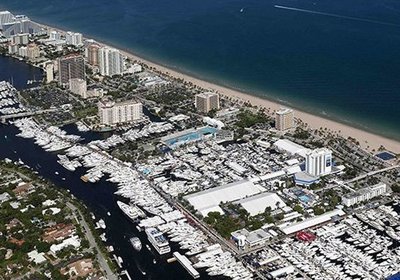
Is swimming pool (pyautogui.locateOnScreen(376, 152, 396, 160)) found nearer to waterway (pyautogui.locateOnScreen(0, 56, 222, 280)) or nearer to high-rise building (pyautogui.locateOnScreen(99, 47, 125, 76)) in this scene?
waterway (pyautogui.locateOnScreen(0, 56, 222, 280))

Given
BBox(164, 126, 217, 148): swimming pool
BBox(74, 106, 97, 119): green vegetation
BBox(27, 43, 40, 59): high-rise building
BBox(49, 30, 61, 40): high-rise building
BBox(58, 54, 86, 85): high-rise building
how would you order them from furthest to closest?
BBox(49, 30, 61, 40): high-rise building → BBox(27, 43, 40, 59): high-rise building → BBox(58, 54, 86, 85): high-rise building → BBox(74, 106, 97, 119): green vegetation → BBox(164, 126, 217, 148): swimming pool

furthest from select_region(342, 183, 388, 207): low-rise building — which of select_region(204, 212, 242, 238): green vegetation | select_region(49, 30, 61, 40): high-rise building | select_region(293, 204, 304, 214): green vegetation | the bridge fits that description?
select_region(49, 30, 61, 40): high-rise building

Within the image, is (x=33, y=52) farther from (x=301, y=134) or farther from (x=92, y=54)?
(x=301, y=134)

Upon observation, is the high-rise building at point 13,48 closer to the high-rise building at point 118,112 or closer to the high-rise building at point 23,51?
the high-rise building at point 23,51

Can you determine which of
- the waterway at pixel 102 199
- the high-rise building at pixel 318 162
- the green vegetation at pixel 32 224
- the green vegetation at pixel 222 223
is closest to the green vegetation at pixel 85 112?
the waterway at pixel 102 199

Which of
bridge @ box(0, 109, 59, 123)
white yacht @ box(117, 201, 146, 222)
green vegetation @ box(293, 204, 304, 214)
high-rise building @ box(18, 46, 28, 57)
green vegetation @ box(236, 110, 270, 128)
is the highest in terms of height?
high-rise building @ box(18, 46, 28, 57)

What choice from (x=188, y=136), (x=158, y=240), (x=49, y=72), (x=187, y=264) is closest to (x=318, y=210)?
(x=187, y=264)

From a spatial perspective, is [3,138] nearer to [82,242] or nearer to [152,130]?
[152,130]

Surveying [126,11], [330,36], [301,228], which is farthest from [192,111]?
[126,11]
